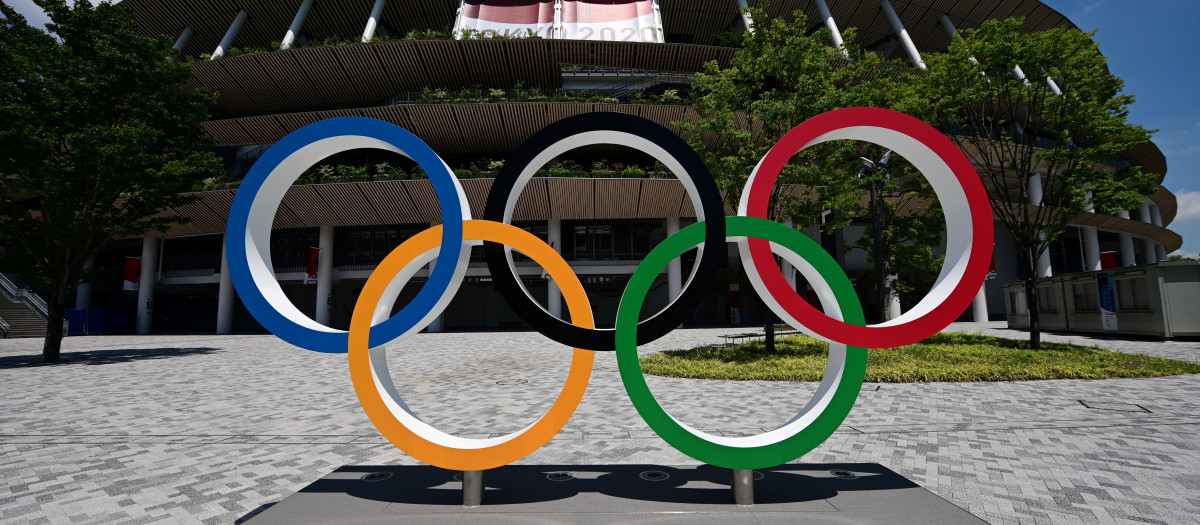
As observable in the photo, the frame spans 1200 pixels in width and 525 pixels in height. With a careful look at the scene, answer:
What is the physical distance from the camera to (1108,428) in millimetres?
6898

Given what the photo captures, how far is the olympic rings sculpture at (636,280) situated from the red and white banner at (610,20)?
96.1 feet

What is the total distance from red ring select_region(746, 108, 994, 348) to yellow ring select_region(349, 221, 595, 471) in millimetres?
1646

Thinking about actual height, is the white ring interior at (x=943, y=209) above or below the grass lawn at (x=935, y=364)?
above

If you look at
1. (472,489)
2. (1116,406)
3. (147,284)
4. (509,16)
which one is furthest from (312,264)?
(1116,406)

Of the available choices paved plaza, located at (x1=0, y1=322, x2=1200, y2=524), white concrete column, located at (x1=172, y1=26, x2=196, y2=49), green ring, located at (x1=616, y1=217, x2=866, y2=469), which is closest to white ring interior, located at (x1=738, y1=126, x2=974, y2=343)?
green ring, located at (x1=616, y1=217, x2=866, y2=469)

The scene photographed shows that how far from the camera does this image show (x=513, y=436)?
4273mm

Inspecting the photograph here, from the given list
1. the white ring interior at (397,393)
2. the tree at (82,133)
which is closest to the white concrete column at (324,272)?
the tree at (82,133)

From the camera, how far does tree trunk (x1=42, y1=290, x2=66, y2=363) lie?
55.3 ft

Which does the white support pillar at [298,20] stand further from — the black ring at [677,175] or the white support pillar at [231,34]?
the black ring at [677,175]

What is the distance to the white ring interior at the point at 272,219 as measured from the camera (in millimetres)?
4621

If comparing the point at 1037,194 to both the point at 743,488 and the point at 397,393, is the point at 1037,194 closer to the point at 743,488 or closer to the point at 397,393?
the point at 743,488

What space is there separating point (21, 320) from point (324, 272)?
1698 centimetres

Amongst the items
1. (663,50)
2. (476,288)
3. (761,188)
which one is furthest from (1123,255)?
(761,188)

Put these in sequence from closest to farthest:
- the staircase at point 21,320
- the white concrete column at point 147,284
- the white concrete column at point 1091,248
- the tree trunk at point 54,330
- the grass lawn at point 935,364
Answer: the grass lawn at point 935,364
the tree trunk at point 54,330
the staircase at point 21,320
the white concrete column at point 147,284
the white concrete column at point 1091,248
